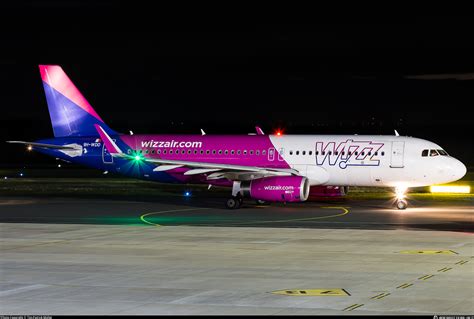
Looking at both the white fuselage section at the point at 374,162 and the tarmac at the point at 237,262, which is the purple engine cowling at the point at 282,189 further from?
the white fuselage section at the point at 374,162

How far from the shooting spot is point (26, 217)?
39594mm

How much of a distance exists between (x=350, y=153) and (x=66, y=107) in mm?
18888

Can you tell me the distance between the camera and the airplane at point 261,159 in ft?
147

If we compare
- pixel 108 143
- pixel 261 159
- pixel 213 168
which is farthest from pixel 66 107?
pixel 261 159

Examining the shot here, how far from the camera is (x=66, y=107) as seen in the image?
54.0 meters

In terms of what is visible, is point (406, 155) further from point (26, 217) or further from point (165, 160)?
point (26, 217)

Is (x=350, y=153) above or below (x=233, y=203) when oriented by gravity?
above

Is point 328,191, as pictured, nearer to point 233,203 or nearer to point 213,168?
point 233,203

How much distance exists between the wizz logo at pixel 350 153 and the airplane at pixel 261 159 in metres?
0.05

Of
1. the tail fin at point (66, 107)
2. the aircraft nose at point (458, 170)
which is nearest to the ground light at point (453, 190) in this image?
the aircraft nose at point (458, 170)

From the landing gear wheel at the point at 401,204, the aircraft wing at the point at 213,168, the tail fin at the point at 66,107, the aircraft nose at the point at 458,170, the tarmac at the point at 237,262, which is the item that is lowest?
the tarmac at the point at 237,262

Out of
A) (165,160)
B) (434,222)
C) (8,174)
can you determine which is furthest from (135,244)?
(8,174)

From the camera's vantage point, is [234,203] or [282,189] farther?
[234,203]

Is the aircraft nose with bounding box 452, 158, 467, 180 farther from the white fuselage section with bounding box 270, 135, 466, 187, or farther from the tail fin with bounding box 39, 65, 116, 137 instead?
the tail fin with bounding box 39, 65, 116, 137
